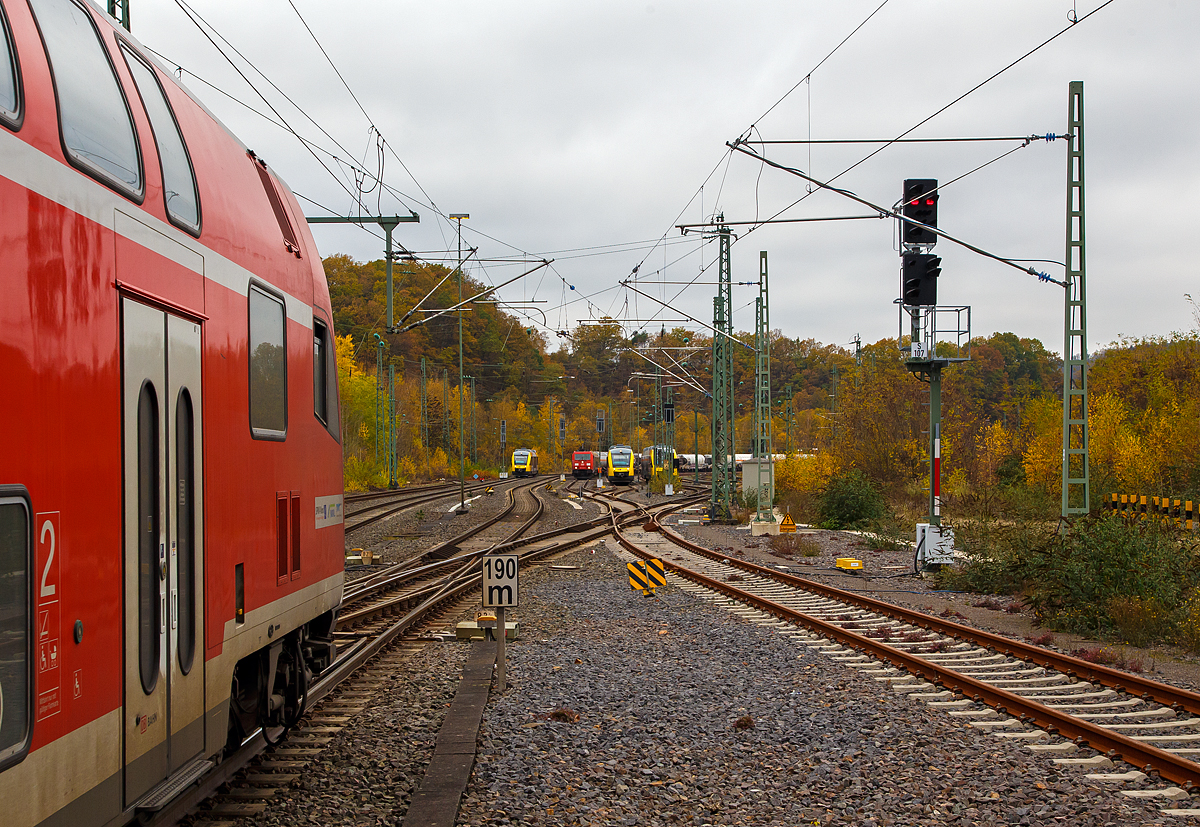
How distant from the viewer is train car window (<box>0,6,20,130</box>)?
3.36 m

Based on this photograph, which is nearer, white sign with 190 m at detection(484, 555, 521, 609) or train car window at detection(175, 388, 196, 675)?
train car window at detection(175, 388, 196, 675)

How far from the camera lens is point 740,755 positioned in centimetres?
738

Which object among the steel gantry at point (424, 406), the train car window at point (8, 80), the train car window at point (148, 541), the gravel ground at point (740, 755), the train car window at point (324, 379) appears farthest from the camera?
the steel gantry at point (424, 406)

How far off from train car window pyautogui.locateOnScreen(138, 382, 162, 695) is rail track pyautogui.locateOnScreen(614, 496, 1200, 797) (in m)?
5.94

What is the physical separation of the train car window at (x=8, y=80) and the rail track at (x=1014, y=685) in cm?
710

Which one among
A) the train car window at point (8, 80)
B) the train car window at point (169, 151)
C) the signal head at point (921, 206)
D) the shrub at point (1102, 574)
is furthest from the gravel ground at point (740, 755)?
the signal head at point (921, 206)

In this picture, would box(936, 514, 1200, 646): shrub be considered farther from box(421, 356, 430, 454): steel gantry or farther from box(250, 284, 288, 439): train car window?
box(421, 356, 430, 454): steel gantry

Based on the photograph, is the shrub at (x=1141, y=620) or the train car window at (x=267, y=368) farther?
the shrub at (x=1141, y=620)

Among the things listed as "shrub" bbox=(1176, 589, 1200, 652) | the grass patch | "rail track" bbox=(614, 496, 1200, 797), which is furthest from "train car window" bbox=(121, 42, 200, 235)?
the grass patch

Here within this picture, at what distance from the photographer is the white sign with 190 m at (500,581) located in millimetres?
10117

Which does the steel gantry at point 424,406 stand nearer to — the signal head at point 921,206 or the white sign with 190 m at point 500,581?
the signal head at point 921,206

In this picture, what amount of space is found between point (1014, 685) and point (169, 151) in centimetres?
850

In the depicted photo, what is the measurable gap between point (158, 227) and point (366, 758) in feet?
14.1

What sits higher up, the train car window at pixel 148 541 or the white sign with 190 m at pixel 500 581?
the train car window at pixel 148 541
